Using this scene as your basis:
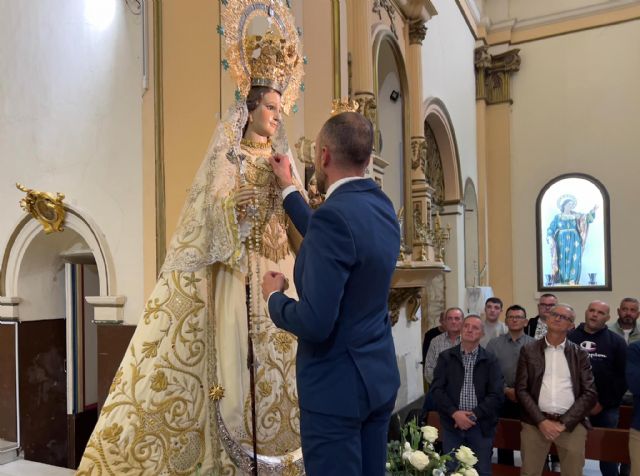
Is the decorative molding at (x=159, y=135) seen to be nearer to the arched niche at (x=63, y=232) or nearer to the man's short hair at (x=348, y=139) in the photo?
Result: the arched niche at (x=63, y=232)

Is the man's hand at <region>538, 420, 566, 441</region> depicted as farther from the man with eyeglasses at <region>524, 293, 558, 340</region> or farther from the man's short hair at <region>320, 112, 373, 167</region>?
the man's short hair at <region>320, 112, 373, 167</region>

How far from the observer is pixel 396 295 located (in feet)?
19.0

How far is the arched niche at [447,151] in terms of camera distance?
8461mm

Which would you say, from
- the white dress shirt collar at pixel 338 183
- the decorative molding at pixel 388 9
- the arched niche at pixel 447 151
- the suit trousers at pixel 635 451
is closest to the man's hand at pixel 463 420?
the suit trousers at pixel 635 451

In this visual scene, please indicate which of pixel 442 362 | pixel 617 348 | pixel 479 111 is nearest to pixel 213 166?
pixel 442 362

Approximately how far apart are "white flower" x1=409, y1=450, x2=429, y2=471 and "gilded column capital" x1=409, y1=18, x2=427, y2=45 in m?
5.58

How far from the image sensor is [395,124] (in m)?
6.83

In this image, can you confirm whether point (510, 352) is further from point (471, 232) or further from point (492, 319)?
point (471, 232)

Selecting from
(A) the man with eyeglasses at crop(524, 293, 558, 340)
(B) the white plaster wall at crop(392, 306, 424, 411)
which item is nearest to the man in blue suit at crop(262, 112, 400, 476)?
(A) the man with eyeglasses at crop(524, 293, 558, 340)

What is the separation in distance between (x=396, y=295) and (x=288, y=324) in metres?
4.29

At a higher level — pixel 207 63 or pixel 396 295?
pixel 207 63

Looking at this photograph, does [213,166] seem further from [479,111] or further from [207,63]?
[479,111]

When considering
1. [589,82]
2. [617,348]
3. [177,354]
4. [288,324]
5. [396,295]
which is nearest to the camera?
[288,324]

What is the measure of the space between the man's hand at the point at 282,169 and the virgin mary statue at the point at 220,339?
0.06m
